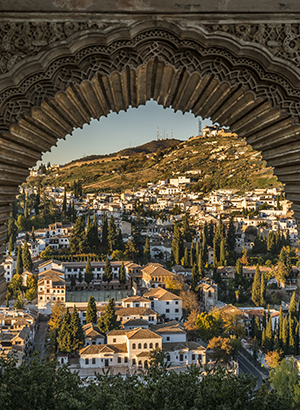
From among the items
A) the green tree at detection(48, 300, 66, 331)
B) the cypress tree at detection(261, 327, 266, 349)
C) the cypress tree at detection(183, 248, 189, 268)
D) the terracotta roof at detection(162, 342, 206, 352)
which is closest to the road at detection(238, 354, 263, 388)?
the cypress tree at detection(261, 327, 266, 349)

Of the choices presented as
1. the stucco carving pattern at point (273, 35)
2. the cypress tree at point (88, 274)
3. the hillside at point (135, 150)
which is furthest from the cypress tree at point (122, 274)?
the hillside at point (135, 150)

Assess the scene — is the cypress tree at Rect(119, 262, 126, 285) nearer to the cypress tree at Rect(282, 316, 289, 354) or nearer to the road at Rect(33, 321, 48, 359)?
the road at Rect(33, 321, 48, 359)

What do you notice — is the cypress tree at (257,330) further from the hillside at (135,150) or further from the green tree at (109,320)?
the hillside at (135,150)

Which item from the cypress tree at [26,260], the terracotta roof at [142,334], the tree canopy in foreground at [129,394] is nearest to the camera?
the tree canopy in foreground at [129,394]

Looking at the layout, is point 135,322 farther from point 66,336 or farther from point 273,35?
point 273,35

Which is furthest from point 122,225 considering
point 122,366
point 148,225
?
point 122,366

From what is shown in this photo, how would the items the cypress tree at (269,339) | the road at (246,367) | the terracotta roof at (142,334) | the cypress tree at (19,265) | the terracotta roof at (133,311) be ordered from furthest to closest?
1. the cypress tree at (19,265)
2. the terracotta roof at (133,311)
3. the cypress tree at (269,339)
4. the road at (246,367)
5. the terracotta roof at (142,334)
